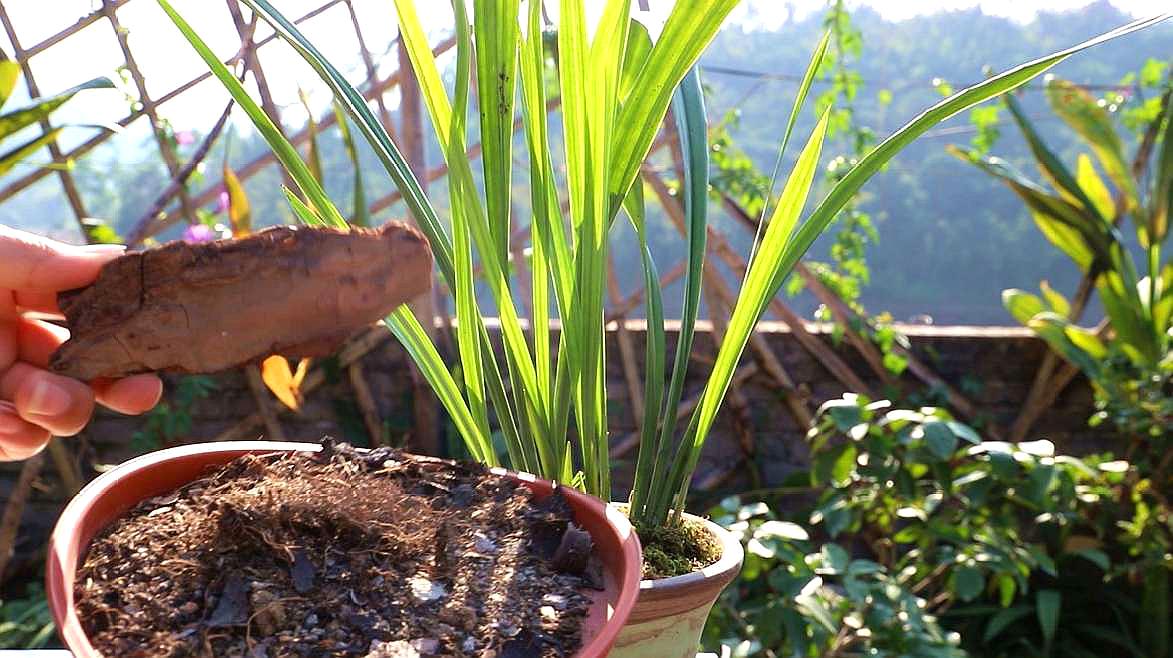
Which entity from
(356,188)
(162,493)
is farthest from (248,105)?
(356,188)

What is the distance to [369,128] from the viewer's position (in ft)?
2.15

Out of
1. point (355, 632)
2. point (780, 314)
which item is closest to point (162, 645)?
point (355, 632)

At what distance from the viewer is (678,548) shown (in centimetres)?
69

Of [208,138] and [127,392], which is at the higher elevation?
[208,138]

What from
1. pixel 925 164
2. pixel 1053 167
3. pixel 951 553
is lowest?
pixel 925 164

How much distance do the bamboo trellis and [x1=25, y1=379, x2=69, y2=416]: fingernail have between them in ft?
4.88

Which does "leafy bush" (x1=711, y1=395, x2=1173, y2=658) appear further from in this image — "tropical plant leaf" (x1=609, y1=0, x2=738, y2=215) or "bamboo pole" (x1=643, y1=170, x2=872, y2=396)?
"tropical plant leaf" (x1=609, y1=0, x2=738, y2=215)

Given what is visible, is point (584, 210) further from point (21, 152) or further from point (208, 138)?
point (208, 138)

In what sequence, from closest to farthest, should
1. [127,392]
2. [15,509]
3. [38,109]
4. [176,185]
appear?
[127,392]
[38,109]
[176,185]
[15,509]

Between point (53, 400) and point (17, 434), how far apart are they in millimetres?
99

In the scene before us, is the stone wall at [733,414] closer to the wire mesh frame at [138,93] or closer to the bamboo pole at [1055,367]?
the bamboo pole at [1055,367]

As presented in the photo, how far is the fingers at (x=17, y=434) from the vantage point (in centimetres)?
58

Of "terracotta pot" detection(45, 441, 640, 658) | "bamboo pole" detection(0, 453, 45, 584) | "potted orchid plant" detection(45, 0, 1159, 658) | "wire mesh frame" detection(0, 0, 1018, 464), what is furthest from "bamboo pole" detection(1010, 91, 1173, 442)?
"bamboo pole" detection(0, 453, 45, 584)

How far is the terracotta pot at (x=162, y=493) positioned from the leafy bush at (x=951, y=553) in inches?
24.3
